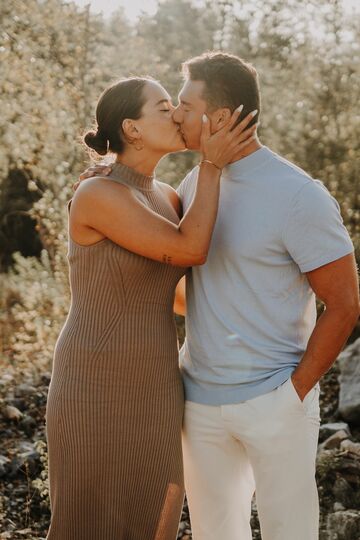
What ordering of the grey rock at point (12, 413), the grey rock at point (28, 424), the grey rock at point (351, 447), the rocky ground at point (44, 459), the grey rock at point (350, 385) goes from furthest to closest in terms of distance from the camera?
the grey rock at point (12, 413)
the grey rock at point (28, 424)
the grey rock at point (350, 385)
the grey rock at point (351, 447)
the rocky ground at point (44, 459)

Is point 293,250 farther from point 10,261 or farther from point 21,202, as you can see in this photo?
point 10,261

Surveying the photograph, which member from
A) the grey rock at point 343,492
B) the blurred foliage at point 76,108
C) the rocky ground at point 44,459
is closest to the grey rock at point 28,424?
the rocky ground at point 44,459

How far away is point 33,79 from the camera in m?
8.48

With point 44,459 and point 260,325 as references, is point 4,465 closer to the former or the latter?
point 44,459

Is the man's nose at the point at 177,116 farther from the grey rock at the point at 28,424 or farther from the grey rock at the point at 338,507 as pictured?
the grey rock at the point at 28,424

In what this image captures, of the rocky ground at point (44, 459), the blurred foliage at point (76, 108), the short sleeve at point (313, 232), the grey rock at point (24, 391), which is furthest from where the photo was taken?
the blurred foliage at point (76, 108)

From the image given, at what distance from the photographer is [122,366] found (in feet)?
10.4

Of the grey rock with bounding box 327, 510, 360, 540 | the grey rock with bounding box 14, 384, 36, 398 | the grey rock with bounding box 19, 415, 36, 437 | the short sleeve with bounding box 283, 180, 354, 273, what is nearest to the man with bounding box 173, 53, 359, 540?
the short sleeve with bounding box 283, 180, 354, 273

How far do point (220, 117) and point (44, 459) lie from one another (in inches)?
112

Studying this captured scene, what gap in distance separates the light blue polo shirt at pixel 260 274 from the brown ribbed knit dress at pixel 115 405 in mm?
165

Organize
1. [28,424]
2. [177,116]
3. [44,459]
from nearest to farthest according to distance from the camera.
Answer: [177,116], [44,459], [28,424]

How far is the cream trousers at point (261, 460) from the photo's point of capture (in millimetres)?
3068

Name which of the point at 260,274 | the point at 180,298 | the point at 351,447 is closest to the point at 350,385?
the point at 351,447

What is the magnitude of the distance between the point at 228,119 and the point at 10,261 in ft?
33.5
